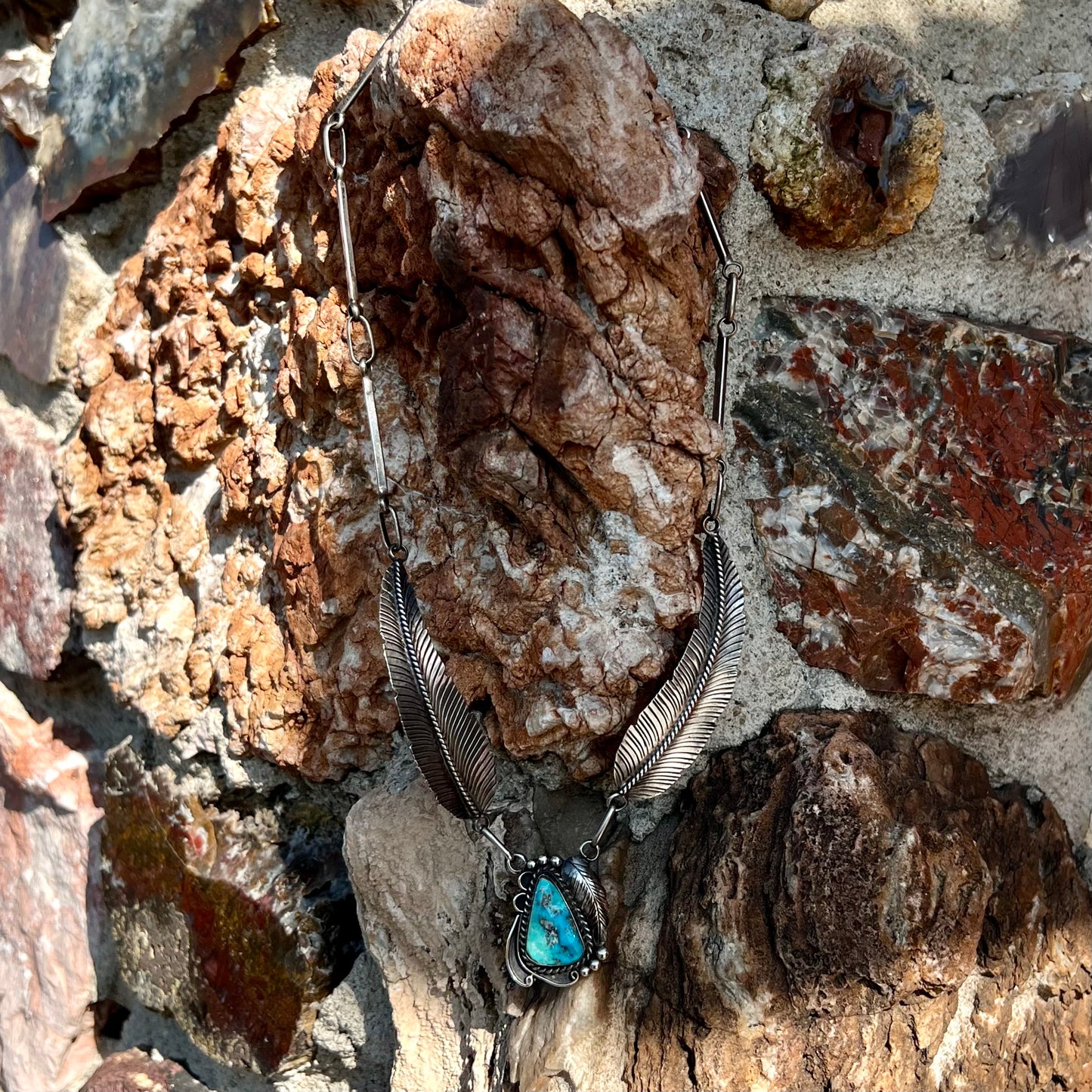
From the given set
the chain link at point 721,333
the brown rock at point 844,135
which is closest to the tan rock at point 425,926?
the chain link at point 721,333

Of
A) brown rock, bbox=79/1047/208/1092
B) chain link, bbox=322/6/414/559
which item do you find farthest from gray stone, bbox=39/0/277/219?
brown rock, bbox=79/1047/208/1092

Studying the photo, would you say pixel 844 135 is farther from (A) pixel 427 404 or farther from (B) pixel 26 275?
(B) pixel 26 275

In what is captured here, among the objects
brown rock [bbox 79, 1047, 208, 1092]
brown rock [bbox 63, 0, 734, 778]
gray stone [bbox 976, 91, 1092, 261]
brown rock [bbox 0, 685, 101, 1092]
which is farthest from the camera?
brown rock [bbox 0, 685, 101, 1092]

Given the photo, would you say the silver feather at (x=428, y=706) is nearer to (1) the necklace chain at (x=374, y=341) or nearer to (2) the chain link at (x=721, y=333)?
(1) the necklace chain at (x=374, y=341)

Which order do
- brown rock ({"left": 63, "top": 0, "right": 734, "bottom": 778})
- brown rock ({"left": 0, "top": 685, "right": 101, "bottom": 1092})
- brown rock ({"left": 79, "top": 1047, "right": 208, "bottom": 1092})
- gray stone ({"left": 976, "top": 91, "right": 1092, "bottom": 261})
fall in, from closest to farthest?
brown rock ({"left": 63, "top": 0, "right": 734, "bottom": 778}) → gray stone ({"left": 976, "top": 91, "right": 1092, "bottom": 261}) → brown rock ({"left": 79, "top": 1047, "right": 208, "bottom": 1092}) → brown rock ({"left": 0, "top": 685, "right": 101, "bottom": 1092})

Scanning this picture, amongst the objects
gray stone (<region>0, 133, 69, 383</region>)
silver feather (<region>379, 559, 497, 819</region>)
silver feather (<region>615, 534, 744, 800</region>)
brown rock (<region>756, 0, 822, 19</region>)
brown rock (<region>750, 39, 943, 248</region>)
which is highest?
brown rock (<region>756, 0, 822, 19</region>)

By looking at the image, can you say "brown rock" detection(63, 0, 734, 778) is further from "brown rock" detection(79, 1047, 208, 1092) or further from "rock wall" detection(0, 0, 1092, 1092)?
"brown rock" detection(79, 1047, 208, 1092)

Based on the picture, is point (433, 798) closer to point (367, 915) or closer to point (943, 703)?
point (367, 915)

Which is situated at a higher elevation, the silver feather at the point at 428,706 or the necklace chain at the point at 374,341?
the necklace chain at the point at 374,341
